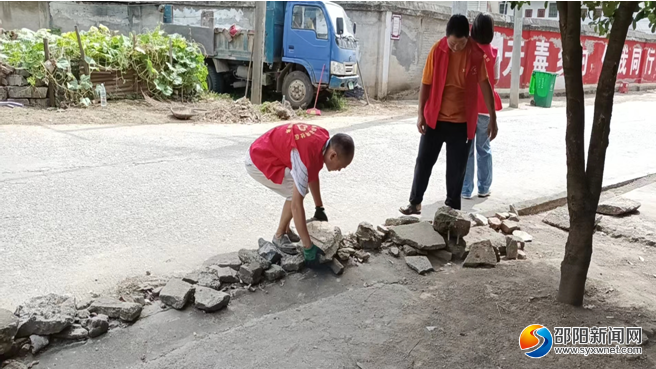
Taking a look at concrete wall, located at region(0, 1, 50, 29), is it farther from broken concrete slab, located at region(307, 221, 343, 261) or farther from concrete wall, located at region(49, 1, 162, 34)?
broken concrete slab, located at region(307, 221, 343, 261)

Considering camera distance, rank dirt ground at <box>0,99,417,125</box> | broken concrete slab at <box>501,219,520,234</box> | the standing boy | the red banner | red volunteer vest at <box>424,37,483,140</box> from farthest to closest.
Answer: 1. the red banner
2. dirt ground at <box>0,99,417,125</box>
3. broken concrete slab at <box>501,219,520,234</box>
4. red volunteer vest at <box>424,37,483,140</box>
5. the standing boy

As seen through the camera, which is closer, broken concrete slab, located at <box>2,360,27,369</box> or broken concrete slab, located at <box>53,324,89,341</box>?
broken concrete slab, located at <box>2,360,27,369</box>

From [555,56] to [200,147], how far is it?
16095 millimetres

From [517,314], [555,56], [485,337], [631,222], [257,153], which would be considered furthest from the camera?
[555,56]

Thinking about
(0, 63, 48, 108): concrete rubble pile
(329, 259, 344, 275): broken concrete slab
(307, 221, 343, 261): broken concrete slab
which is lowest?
(329, 259, 344, 275): broken concrete slab

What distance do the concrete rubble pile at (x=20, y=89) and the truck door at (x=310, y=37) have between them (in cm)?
549

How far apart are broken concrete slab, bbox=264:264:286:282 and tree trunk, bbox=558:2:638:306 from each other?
1.61 metres

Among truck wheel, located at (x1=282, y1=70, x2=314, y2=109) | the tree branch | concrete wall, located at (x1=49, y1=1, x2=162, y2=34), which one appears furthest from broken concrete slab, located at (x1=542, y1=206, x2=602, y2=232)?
concrete wall, located at (x1=49, y1=1, x2=162, y2=34)

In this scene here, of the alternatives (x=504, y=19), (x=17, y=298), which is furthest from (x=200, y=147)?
(x=504, y=19)

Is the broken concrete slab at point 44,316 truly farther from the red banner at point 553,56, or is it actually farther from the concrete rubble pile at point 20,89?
the red banner at point 553,56

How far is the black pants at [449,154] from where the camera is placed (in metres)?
4.35

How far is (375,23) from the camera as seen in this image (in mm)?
14859

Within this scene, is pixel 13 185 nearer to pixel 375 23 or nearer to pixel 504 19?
pixel 375 23

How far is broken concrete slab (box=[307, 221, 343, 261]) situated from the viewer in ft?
11.1
